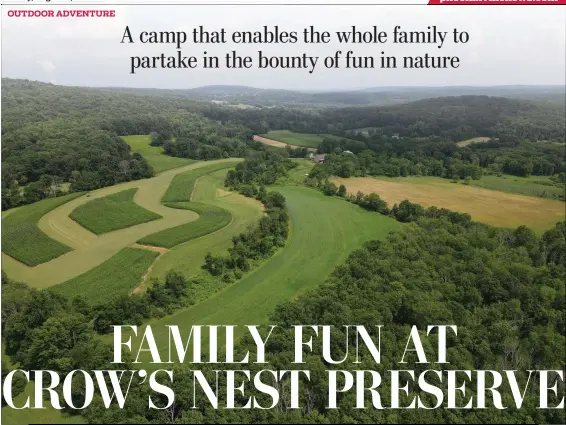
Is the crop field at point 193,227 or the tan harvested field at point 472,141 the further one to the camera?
the tan harvested field at point 472,141

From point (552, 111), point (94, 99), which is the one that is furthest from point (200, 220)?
point (552, 111)

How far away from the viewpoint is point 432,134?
55750mm

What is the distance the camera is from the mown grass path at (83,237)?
70.8 ft

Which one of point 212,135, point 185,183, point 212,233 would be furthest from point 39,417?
point 212,135

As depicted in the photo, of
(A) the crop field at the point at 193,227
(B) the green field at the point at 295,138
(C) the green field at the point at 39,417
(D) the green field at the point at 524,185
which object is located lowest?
(C) the green field at the point at 39,417

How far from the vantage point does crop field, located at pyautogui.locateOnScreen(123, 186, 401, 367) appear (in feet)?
63.3

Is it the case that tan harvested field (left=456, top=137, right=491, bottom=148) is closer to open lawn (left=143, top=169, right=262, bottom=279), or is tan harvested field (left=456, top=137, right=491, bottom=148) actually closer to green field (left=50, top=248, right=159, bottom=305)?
open lawn (left=143, top=169, right=262, bottom=279)

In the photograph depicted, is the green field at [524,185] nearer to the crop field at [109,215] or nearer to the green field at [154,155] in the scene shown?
the crop field at [109,215]

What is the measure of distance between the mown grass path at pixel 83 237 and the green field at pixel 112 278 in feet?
2.39

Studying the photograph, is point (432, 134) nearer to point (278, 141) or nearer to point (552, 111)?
point (552, 111)

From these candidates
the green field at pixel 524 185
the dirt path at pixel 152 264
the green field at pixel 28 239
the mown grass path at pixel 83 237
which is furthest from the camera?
the green field at pixel 524 185

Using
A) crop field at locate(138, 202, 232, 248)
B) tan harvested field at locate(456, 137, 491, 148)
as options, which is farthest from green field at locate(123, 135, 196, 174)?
tan harvested field at locate(456, 137, 491, 148)

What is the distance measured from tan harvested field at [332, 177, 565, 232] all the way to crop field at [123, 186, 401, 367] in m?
5.24

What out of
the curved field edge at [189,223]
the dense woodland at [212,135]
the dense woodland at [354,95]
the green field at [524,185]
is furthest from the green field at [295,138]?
the green field at [524,185]
